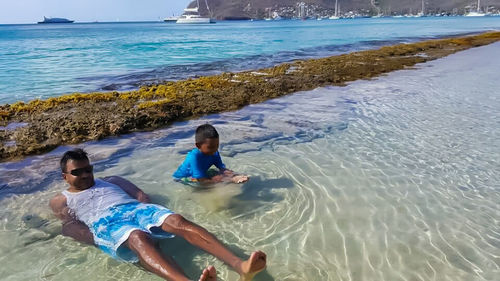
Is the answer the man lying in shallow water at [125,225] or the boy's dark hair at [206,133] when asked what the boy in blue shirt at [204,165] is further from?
the man lying in shallow water at [125,225]

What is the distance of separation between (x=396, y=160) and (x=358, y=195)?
147cm

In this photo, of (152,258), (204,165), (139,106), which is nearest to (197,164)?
(204,165)

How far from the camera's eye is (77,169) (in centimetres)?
404

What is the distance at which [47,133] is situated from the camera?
7473mm

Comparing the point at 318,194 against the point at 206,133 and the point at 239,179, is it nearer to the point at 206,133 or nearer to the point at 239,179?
the point at 239,179

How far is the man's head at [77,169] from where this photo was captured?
159 inches

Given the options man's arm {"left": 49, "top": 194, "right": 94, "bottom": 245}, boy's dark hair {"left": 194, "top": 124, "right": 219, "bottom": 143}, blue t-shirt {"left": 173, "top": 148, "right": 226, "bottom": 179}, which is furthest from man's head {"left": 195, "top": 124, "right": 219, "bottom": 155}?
man's arm {"left": 49, "top": 194, "right": 94, "bottom": 245}

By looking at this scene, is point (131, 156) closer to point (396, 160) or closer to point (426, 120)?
point (396, 160)

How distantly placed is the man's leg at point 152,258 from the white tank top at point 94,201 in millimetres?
591

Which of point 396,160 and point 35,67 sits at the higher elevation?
point 35,67

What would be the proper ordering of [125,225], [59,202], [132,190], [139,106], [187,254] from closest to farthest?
1. [125,225]
2. [187,254]
3. [59,202]
4. [132,190]
5. [139,106]

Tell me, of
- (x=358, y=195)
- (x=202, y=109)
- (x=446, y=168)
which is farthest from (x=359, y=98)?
(x=358, y=195)

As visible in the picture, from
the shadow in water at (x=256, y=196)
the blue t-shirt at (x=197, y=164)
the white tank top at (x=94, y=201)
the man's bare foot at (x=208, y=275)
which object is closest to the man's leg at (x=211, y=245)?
the man's bare foot at (x=208, y=275)

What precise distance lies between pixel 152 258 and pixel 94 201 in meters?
1.17
